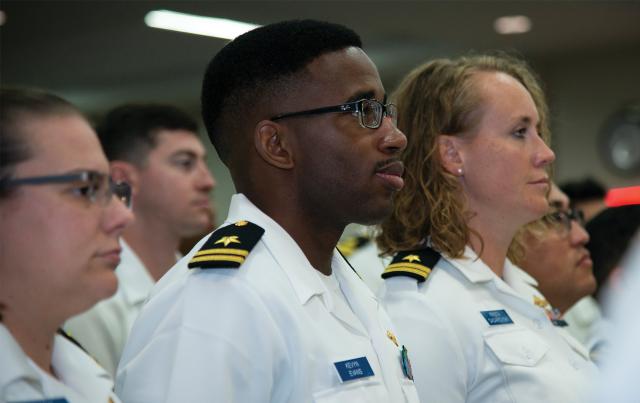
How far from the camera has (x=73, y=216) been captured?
1.32m

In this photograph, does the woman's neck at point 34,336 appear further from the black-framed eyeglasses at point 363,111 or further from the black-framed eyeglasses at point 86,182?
the black-framed eyeglasses at point 363,111

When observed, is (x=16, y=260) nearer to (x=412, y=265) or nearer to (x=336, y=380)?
(x=336, y=380)

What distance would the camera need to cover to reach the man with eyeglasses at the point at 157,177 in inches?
138

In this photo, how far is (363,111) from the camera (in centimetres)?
171

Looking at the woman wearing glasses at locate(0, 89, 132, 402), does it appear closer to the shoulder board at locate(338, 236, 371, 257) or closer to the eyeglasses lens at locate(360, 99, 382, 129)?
the eyeglasses lens at locate(360, 99, 382, 129)

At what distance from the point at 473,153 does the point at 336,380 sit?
919 millimetres

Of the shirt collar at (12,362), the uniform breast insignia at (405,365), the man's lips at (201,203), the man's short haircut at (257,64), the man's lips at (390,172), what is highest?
the man's short haircut at (257,64)

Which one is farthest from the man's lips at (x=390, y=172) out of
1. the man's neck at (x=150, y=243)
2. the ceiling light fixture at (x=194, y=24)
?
the ceiling light fixture at (x=194, y=24)

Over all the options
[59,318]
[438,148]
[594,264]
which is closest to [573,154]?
[594,264]

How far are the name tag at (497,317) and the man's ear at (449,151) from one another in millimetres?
386

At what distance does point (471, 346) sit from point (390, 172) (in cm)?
50

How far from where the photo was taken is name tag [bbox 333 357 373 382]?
1530mm

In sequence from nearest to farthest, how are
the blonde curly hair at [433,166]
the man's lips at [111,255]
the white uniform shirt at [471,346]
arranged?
the man's lips at [111,255] < the white uniform shirt at [471,346] < the blonde curly hair at [433,166]

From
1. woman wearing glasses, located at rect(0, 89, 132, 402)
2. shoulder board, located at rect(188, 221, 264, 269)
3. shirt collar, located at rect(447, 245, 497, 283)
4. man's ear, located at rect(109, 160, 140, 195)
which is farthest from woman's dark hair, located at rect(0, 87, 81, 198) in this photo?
man's ear, located at rect(109, 160, 140, 195)
